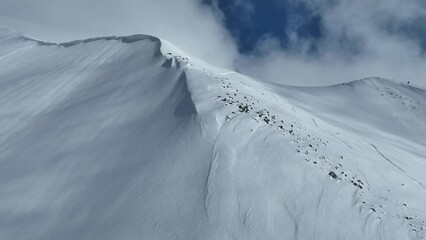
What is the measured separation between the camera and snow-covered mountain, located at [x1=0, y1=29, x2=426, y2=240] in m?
12.9

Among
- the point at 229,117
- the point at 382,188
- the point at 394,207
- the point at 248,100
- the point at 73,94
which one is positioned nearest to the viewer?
the point at 394,207

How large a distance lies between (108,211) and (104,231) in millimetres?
878

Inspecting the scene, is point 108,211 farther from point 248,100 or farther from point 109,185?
point 248,100

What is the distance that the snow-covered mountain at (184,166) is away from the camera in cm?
1286

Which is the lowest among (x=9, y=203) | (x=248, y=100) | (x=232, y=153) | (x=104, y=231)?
(x=9, y=203)

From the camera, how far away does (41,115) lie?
70.0ft

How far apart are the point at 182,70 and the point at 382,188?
1147cm

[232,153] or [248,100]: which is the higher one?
[248,100]

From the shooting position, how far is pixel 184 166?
48.4 feet

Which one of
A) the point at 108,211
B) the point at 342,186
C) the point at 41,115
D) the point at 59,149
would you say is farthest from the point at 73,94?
the point at 342,186

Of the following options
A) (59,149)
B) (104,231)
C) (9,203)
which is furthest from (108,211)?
(59,149)

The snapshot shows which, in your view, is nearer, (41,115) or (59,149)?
(59,149)

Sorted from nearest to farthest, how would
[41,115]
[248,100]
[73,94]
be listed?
[248,100], [41,115], [73,94]

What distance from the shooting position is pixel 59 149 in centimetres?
1781
